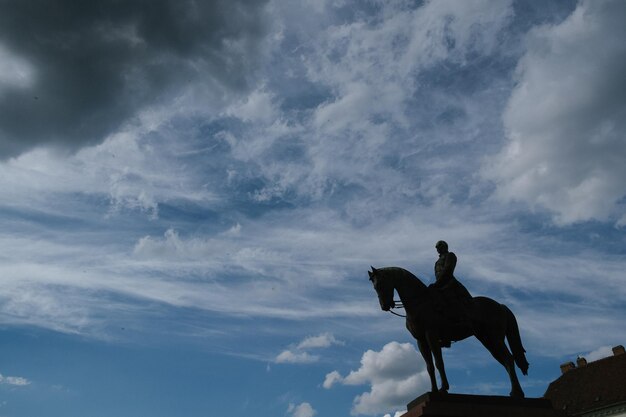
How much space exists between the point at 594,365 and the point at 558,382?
4.22 m

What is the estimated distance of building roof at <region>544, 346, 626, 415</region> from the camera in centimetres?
4547

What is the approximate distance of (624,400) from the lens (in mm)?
43344

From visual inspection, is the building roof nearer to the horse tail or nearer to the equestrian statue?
the horse tail

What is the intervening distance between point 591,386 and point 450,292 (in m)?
44.1

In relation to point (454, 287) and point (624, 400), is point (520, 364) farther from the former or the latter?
point (624, 400)

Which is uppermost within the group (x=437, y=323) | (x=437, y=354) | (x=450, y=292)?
(x=450, y=292)

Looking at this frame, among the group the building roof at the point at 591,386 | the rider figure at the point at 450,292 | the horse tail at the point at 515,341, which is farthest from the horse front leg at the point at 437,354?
the building roof at the point at 591,386

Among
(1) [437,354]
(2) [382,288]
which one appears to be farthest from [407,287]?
(1) [437,354]

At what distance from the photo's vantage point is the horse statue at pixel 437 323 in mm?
11836

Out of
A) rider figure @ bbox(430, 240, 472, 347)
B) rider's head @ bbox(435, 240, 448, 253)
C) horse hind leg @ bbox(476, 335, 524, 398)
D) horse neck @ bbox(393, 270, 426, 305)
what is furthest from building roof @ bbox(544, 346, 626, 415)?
horse neck @ bbox(393, 270, 426, 305)

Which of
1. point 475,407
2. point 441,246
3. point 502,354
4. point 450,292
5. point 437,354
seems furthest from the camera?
point 441,246

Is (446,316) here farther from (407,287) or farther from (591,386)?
(591,386)

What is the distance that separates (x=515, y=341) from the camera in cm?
1286

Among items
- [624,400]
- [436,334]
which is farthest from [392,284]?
[624,400]
